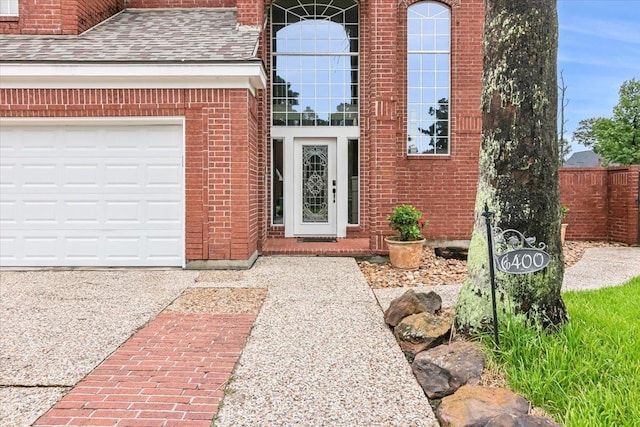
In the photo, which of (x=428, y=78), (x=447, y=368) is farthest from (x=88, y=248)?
(x=428, y=78)

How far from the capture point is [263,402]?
2898 millimetres

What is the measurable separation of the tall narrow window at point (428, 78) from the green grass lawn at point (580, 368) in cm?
559

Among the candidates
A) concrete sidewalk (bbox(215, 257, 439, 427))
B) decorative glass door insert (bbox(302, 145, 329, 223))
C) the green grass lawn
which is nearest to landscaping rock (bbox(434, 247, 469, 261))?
decorative glass door insert (bbox(302, 145, 329, 223))

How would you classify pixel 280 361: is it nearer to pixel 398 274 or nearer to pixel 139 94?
pixel 398 274

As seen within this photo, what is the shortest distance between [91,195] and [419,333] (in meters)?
5.89

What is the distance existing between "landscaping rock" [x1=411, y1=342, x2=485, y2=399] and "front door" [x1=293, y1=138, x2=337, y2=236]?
644cm

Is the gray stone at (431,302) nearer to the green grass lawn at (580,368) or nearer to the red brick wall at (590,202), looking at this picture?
the green grass lawn at (580,368)

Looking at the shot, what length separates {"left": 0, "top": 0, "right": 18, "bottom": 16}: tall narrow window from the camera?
8.38 meters

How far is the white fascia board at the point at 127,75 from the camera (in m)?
6.91

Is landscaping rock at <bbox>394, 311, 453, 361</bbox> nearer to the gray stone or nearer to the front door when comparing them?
the gray stone

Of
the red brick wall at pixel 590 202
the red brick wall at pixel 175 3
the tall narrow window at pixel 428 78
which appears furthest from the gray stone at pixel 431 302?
the red brick wall at pixel 175 3

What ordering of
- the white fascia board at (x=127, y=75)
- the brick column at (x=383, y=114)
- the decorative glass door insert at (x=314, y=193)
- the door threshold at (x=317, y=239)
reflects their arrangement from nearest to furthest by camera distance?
the white fascia board at (x=127, y=75) < the brick column at (x=383, y=114) < the door threshold at (x=317, y=239) < the decorative glass door insert at (x=314, y=193)

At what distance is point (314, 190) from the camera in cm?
988

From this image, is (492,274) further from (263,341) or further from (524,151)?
(263,341)
